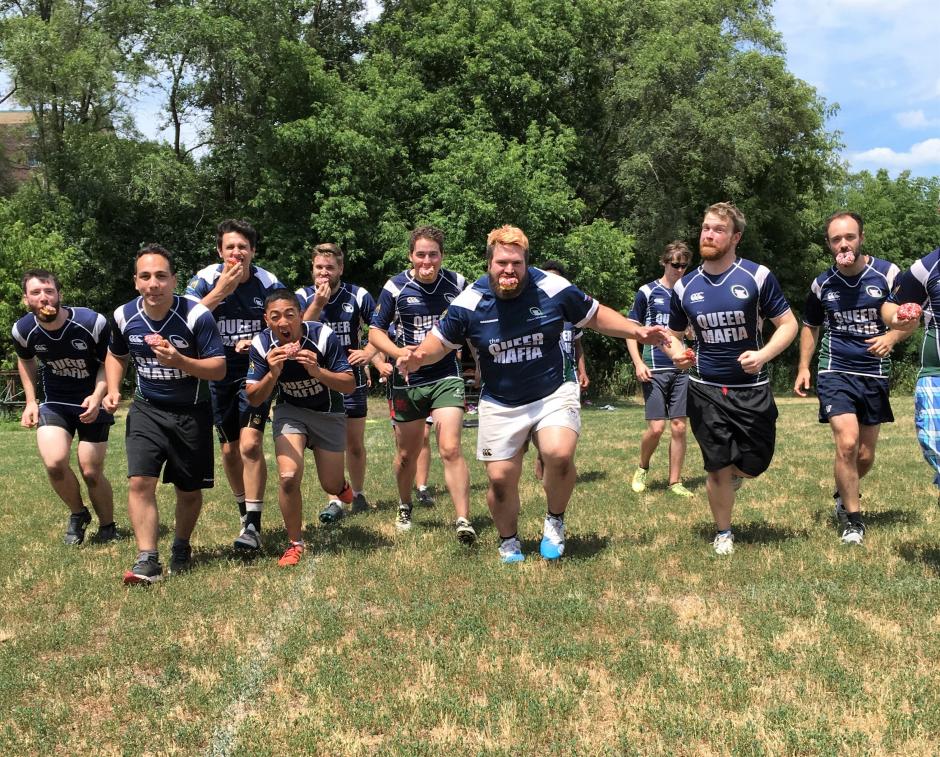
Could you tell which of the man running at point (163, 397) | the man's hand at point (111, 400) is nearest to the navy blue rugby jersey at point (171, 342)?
the man running at point (163, 397)

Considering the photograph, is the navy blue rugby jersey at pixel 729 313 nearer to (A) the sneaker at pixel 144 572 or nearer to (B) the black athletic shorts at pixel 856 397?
(B) the black athletic shorts at pixel 856 397

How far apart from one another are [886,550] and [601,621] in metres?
2.53

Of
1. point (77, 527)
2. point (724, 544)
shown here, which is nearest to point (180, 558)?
point (77, 527)

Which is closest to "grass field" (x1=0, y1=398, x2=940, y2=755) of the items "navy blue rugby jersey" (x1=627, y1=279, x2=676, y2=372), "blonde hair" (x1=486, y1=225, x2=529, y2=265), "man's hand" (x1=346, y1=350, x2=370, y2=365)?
"man's hand" (x1=346, y1=350, x2=370, y2=365)

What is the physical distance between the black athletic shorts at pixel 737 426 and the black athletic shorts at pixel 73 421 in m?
4.86

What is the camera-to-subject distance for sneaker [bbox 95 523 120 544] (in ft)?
23.5

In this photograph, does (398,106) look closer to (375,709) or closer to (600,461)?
(600,461)

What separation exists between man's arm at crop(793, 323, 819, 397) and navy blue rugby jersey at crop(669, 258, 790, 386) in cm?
88

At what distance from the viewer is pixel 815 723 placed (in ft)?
10.8

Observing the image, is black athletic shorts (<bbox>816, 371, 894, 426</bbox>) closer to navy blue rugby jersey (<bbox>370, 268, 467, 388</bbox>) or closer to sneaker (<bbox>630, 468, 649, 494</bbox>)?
sneaker (<bbox>630, 468, 649, 494</bbox>)

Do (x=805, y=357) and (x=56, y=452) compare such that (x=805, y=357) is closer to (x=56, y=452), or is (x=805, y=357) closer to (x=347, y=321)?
(x=347, y=321)

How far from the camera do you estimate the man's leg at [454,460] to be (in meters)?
6.47

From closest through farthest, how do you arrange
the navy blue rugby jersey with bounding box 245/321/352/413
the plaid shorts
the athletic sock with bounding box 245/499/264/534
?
the plaid shorts → the navy blue rugby jersey with bounding box 245/321/352/413 → the athletic sock with bounding box 245/499/264/534

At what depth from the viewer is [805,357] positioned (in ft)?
22.3
